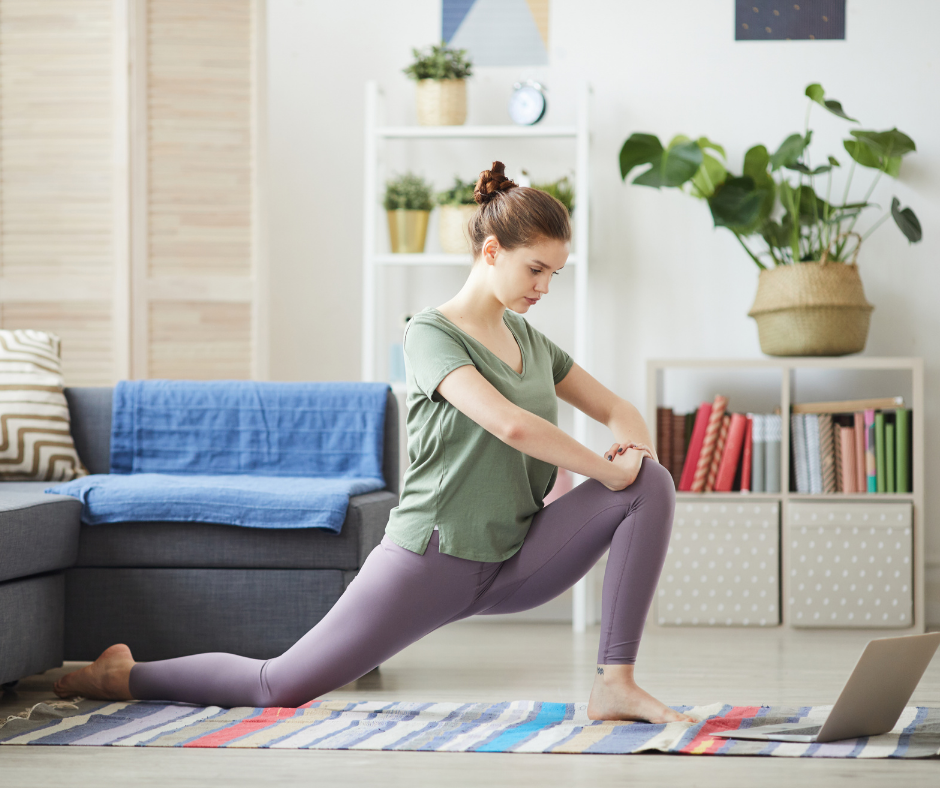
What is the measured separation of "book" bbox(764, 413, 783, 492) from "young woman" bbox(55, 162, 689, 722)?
144 cm

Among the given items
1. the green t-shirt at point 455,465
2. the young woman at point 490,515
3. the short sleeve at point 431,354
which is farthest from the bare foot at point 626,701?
the short sleeve at point 431,354

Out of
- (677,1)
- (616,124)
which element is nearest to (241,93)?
(616,124)

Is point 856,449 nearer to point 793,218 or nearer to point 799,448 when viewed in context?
point 799,448

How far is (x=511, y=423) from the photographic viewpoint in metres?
1.54

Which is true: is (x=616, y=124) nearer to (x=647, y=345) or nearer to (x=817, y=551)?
(x=647, y=345)

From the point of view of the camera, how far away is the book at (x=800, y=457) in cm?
302

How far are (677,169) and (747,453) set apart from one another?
2.96 feet

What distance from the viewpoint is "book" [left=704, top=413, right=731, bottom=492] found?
304cm

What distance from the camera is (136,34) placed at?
3.12m

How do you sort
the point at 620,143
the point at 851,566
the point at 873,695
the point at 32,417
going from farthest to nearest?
the point at 620,143, the point at 851,566, the point at 32,417, the point at 873,695

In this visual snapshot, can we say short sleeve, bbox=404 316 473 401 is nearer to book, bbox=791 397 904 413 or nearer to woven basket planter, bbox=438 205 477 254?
woven basket planter, bbox=438 205 477 254

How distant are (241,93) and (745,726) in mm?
2460

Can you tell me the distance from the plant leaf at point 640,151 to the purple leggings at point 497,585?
1.59 m

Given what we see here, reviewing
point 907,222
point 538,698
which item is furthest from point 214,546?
point 907,222
